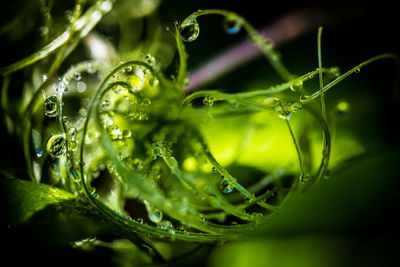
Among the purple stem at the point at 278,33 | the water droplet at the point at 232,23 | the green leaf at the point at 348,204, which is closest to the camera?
the green leaf at the point at 348,204

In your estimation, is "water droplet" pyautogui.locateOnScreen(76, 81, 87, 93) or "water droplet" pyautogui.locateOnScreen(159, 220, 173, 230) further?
"water droplet" pyautogui.locateOnScreen(76, 81, 87, 93)

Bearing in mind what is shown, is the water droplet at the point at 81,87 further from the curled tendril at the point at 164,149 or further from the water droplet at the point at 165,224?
the water droplet at the point at 165,224

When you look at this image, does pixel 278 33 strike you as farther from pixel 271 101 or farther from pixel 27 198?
pixel 27 198

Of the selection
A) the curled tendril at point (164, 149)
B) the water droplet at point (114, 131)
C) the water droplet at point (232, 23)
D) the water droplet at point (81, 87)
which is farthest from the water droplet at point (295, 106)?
the water droplet at point (81, 87)

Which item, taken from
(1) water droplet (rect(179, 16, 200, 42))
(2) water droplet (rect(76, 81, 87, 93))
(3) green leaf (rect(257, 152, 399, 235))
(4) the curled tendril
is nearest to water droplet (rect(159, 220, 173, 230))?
(4) the curled tendril

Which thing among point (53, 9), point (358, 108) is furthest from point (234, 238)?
point (53, 9)

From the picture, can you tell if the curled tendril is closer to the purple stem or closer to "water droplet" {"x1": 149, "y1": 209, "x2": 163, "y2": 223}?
"water droplet" {"x1": 149, "y1": 209, "x2": 163, "y2": 223}

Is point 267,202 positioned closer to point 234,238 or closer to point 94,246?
point 234,238

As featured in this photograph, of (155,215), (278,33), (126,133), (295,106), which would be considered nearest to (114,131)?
(126,133)
